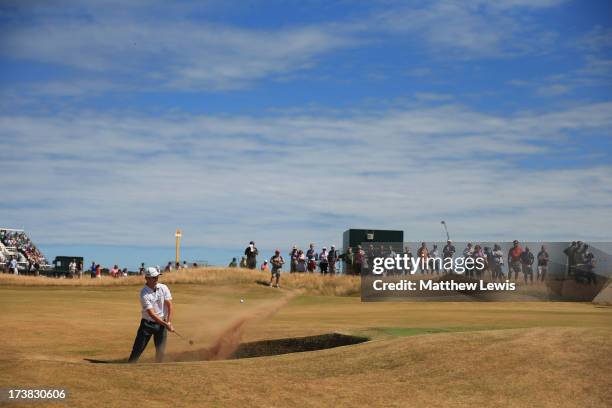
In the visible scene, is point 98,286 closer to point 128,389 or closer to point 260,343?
point 260,343

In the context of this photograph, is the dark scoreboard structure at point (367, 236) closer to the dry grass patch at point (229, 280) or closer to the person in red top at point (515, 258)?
the dry grass patch at point (229, 280)

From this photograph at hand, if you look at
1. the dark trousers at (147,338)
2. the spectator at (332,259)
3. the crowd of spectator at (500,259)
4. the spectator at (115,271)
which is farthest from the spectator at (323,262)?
the dark trousers at (147,338)

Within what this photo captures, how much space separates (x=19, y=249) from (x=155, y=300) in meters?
62.7

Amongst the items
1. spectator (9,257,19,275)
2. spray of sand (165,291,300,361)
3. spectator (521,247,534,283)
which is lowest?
spray of sand (165,291,300,361)

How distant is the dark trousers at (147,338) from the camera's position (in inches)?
648

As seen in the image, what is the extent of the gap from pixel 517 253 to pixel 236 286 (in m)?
16.2

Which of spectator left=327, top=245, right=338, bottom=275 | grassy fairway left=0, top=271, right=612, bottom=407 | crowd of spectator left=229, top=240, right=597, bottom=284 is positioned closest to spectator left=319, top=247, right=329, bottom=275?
spectator left=327, top=245, right=338, bottom=275

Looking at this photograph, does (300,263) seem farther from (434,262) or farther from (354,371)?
(354,371)

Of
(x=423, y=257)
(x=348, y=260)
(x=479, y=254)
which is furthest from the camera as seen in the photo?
(x=348, y=260)

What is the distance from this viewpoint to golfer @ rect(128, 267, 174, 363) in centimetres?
1655

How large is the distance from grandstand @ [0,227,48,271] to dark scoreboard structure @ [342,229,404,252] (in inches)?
1188

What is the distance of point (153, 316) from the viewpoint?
16516 millimetres

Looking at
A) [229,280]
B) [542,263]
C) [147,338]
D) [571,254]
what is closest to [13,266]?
[229,280]

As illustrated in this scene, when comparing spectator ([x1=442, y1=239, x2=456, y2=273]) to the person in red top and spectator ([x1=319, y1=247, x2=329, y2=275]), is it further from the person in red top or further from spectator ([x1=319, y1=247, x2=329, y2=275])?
spectator ([x1=319, y1=247, x2=329, y2=275])
